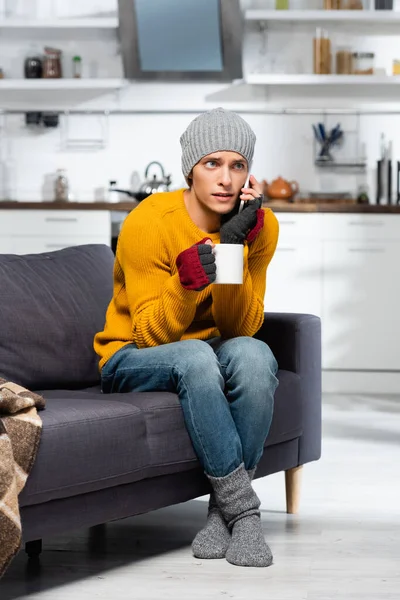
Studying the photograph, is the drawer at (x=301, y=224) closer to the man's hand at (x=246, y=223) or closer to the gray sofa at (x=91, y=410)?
the gray sofa at (x=91, y=410)

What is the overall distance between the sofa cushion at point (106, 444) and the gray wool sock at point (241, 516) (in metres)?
0.10

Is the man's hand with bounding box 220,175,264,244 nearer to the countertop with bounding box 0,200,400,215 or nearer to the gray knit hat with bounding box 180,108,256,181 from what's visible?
the gray knit hat with bounding box 180,108,256,181

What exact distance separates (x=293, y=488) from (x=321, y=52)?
3532 mm

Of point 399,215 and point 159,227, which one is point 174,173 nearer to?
point 399,215

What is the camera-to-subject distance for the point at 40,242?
18.9 ft

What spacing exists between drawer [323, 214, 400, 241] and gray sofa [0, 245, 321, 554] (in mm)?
2426

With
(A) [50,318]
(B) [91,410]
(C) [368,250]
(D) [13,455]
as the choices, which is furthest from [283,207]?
(D) [13,455]

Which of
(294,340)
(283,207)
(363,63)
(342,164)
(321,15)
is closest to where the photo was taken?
(294,340)

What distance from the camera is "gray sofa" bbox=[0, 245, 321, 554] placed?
2.27 m

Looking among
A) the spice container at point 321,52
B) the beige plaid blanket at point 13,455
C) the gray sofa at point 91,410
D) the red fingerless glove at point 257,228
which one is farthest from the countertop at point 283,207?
the beige plaid blanket at point 13,455

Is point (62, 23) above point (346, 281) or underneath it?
above

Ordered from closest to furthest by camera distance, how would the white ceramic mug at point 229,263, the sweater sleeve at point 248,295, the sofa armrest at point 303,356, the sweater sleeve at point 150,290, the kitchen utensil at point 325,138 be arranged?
1. the white ceramic mug at point 229,263
2. the sweater sleeve at point 150,290
3. the sweater sleeve at point 248,295
4. the sofa armrest at point 303,356
5. the kitchen utensil at point 325,138

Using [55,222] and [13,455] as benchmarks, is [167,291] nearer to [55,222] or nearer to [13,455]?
[13,455]

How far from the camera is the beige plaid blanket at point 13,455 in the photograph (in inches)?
82.4
